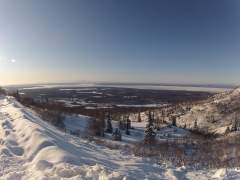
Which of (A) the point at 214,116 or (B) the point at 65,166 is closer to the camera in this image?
(B) the point at 65,166

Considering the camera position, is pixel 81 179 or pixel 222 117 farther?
pixel 222 117

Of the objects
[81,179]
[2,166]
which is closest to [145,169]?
[81,179]

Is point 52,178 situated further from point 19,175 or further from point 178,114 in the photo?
point 178,114

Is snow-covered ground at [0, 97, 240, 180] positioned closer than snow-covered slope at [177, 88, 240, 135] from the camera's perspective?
Yes

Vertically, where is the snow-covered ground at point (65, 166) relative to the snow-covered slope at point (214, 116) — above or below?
above

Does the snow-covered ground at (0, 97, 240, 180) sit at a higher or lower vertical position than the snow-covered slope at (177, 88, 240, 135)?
higher

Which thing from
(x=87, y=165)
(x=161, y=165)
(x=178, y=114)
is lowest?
(x=178, y=114)

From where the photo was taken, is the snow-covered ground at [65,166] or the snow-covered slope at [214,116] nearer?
the snow-covered ground at [65,166]

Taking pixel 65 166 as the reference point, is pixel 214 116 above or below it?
below
